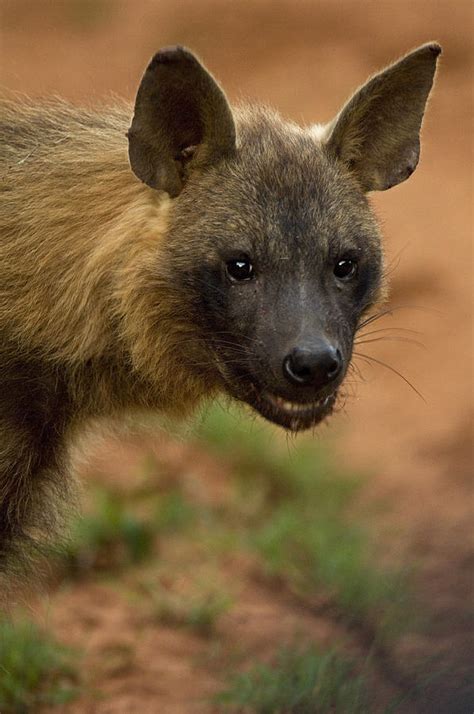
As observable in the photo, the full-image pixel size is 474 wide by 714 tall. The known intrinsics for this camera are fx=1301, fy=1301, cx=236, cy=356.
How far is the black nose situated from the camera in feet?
11.8

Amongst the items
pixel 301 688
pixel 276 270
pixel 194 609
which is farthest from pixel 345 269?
pixel 194 609

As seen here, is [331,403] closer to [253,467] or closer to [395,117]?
[395,117]

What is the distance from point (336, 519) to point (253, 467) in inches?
24.2

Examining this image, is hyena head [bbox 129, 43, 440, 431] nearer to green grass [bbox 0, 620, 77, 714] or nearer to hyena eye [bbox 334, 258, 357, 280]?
hyena eye [bbox 334, 258, 357, 280]

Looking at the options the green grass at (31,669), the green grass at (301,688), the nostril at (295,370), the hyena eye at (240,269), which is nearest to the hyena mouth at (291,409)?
the nostril at (295,370)

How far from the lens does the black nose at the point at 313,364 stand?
3.60 metres

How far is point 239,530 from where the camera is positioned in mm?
6512

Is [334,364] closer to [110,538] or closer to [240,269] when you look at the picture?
[240,269]

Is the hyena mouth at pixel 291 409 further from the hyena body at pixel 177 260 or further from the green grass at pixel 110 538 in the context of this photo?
the green grass at pixel 110 538

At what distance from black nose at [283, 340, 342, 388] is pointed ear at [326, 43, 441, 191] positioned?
760 mm

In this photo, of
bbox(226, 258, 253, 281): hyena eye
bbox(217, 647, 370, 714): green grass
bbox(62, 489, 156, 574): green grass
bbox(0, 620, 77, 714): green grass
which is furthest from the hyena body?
bbox(62, 489, 156, 574): green grass

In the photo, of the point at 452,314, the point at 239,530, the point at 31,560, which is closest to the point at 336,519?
the point at 239,530

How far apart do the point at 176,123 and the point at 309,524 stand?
3128mm

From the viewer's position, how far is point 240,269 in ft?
12.4
